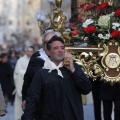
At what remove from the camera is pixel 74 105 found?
747 cm

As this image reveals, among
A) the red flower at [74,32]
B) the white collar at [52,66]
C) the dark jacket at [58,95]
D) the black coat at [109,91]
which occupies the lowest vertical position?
the black coat at [109,91]

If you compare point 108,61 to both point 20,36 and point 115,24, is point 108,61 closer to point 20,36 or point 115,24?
point 115,24

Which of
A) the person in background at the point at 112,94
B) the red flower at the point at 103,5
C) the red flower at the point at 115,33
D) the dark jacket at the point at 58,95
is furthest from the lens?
the person in background at the point at 112,94

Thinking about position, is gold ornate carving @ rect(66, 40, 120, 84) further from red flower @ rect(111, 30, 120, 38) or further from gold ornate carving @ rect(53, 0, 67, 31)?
gold ornate carving @ rect(53, 0, 67, 31)

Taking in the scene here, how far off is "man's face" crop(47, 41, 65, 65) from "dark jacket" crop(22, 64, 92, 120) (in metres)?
0.12

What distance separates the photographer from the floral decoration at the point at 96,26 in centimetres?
1040

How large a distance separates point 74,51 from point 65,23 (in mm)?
906

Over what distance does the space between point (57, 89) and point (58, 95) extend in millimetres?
65

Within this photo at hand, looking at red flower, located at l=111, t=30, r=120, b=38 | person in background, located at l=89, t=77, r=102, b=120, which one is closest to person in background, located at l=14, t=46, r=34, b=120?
person in background, located at l=89, t=77, r=102, b=120

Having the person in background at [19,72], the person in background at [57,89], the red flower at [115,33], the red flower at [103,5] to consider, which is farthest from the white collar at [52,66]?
the person in background at [19,72]

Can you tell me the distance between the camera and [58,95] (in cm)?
746

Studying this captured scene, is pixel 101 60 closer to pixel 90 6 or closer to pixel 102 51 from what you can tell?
pixel 102 51

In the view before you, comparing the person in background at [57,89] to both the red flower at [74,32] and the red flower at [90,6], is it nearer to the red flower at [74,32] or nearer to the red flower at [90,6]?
the red flower at [74,32]

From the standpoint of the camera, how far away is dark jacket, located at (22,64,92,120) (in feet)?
Result: 24.5
